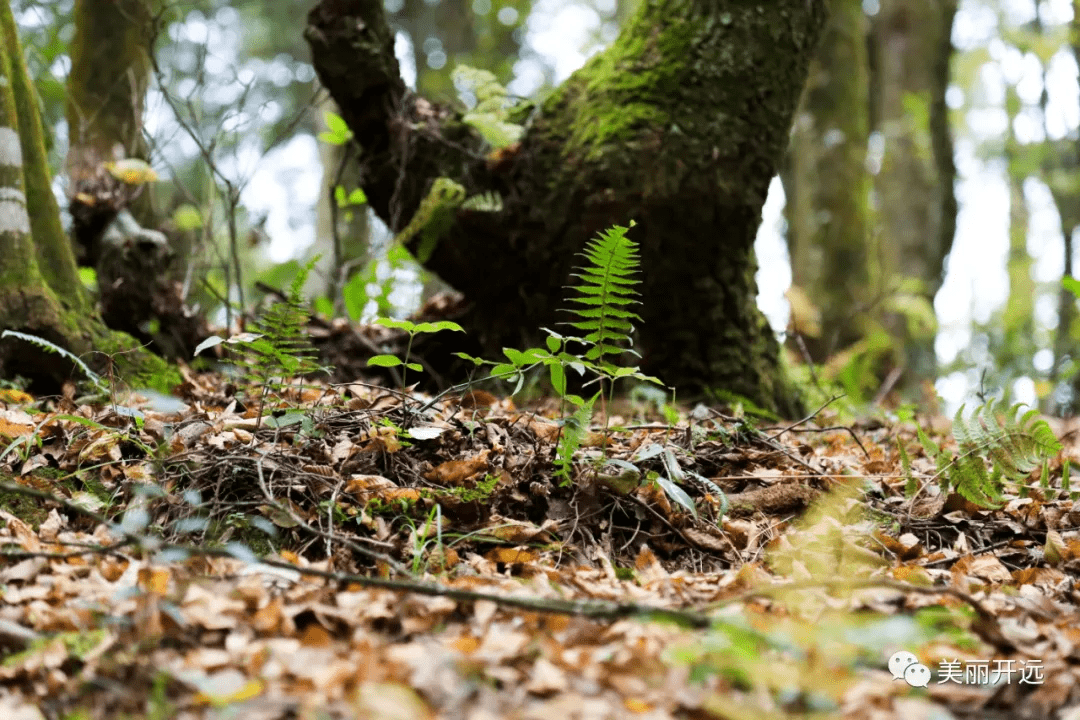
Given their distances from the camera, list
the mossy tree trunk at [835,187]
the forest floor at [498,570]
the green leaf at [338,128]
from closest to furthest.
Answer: the forest floor at [498,570] < the green leaf at [338,128] < the mossy tree trunk at [835,187]

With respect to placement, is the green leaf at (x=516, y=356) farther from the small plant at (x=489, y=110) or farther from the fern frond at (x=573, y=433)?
the small plant at (x=489, y=110)

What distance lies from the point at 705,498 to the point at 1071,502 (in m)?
1.37

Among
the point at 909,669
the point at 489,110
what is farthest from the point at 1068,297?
the point at 909,669

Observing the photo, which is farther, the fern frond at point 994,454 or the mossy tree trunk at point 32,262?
the mossy tree trunk at point 32,262

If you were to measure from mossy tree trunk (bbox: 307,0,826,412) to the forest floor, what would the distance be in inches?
42.7

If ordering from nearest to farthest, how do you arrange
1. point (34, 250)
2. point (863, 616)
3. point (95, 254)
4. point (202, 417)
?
point (863, 616), point (202, 417), point (34, 250), point (95, 254)

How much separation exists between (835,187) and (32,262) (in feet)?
25.5

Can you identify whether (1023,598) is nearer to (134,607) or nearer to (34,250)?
(134,607)

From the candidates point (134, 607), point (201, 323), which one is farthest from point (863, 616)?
point (201, 323)

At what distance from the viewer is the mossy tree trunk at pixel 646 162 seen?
13.7 feet

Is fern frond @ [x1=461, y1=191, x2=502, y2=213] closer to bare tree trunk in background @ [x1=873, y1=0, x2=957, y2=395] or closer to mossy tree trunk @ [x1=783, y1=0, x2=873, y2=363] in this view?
mossy tree trunk @ [x1=783, y1=0, x2=873, y2=363]

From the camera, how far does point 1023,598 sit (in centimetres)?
206

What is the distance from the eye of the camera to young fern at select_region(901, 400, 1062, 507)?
270 cm

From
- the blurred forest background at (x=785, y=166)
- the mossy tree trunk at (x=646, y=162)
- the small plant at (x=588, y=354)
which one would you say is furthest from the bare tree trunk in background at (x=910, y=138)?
the small plant at (x=588, y=354)
